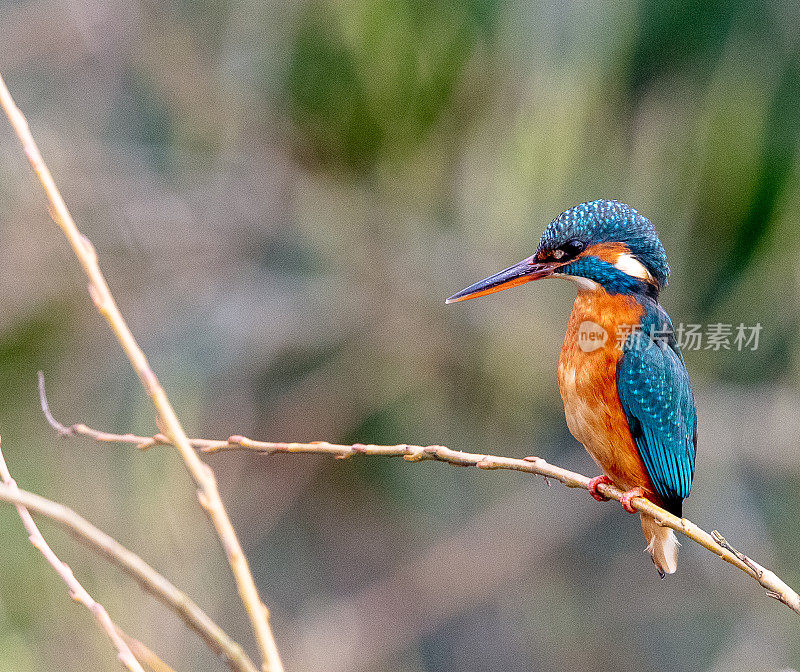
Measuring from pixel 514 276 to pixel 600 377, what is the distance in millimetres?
309

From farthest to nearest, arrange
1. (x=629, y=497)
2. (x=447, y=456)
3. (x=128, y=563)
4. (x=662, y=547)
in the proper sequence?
(x=662, y=547) < (x=629, y=497) < (x=447, y=456) < (x=128, y=563)

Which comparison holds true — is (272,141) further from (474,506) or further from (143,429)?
(474,506)

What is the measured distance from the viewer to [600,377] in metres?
1.76

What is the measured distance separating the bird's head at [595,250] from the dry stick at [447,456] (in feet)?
1.64

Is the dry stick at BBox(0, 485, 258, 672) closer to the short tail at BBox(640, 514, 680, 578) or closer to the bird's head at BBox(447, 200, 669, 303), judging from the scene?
the bird's head at BBox(447, 200, 669, 303)

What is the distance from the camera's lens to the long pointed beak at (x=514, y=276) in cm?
160

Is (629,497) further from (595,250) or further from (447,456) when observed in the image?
(447,456)

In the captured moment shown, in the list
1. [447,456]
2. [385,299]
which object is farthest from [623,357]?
[385,299]

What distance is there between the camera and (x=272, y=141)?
4121 mm

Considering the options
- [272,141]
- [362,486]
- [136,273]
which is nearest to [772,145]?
[272,141]

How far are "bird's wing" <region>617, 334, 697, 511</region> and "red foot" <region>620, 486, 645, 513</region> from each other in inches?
1.5

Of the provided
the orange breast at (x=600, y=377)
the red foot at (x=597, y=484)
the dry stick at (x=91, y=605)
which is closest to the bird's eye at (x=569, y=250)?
the orange breast at (x=600, y=377)

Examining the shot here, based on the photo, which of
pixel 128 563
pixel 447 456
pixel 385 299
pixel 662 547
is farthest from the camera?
pixel 385 299

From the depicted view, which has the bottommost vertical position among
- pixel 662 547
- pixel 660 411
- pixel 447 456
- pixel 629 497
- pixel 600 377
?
pixel 662 547
